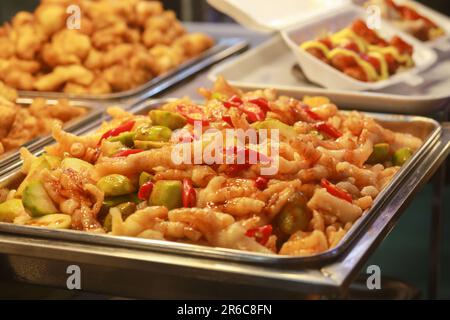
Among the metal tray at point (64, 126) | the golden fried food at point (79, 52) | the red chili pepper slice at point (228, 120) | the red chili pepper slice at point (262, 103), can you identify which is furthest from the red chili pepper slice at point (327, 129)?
the golden fried food at point (79, 52)

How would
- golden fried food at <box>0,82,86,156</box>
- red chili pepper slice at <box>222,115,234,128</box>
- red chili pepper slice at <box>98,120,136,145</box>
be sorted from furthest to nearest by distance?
golden fried food at <box>0,82,86,156</box>
red chili pepper slice at <box>98,120,136,145</box>
red chili pepper slice at <box>222,115,234,128</box>

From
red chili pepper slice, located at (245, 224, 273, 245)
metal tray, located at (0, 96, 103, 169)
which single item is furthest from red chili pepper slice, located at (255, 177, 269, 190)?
metal tray, located at (0, 96, 103, 169)

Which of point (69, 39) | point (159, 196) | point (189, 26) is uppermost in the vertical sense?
point (189, 26)

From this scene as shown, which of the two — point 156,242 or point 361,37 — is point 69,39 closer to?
point 361,37

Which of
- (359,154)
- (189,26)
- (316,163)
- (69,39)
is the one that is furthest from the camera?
(189,26)

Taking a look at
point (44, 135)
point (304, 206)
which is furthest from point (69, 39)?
point (304, 206)

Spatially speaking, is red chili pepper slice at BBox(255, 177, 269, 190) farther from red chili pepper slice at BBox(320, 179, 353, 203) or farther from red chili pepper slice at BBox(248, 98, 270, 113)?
red chili pepper slice at BBox(248, 98, 270, 113)

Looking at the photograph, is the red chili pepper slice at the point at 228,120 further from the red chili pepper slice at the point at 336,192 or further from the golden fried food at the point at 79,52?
the golden fried food at the point at 79,52
